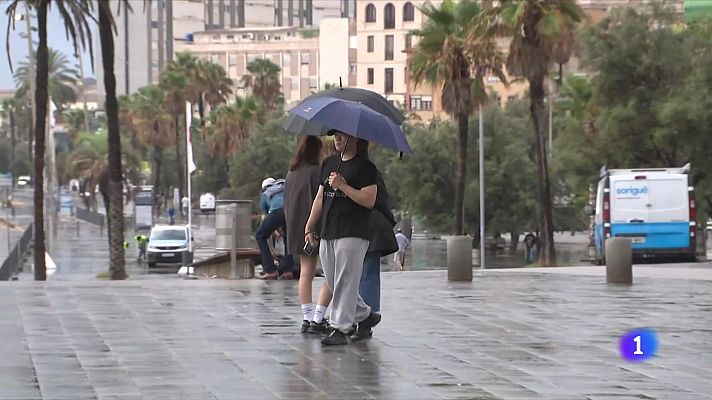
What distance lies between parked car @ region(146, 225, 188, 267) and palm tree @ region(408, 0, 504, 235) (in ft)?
45.6

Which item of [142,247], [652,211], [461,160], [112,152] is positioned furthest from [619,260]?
[142,247]

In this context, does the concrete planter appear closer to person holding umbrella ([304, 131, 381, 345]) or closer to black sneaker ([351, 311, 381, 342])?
black sneaker ([351, 311, 381, 342])

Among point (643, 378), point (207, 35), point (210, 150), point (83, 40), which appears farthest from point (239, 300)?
point (207, 35)

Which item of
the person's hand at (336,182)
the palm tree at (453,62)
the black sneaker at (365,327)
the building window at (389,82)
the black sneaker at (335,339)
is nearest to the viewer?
the person's hand at (336,182)

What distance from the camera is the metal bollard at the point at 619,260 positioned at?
1817cm

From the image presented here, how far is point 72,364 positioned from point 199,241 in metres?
65.2

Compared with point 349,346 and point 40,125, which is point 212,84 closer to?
point 40,125

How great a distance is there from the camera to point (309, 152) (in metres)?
12.5

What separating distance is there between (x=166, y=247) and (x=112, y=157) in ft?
71.4

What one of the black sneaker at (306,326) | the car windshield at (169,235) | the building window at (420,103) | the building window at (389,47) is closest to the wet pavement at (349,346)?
the black sneaker at (306,326)

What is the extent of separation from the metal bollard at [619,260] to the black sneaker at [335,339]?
25.4ft

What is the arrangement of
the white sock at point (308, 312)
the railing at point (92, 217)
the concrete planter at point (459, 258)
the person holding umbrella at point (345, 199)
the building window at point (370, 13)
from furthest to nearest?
1. the building window at point (370, 13)
2. the railing at point (92, 217)
3. the concrete planter at point (459, 258)
4. the white sock at point (308, 312)
5. the person holding umbrella at point (345, 199)

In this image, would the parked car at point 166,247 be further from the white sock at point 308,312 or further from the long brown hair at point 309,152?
the white sock at point 308,312

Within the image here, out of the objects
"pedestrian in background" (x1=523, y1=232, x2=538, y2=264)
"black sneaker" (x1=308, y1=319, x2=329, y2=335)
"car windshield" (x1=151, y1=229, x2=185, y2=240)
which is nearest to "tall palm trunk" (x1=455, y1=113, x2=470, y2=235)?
"pedestrian in background" (x1=523, y1=232, x2=538, y2=264)
